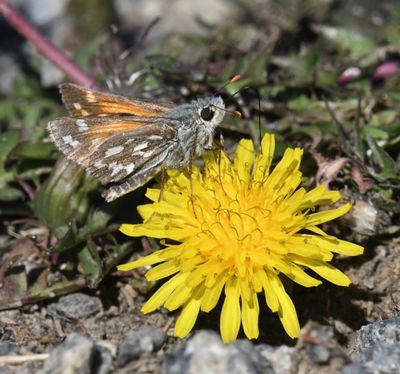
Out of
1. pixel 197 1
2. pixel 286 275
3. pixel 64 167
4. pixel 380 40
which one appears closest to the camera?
pixel 286 275

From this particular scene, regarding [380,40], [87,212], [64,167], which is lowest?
[380,40]

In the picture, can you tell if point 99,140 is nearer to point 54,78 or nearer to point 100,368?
point 100,368

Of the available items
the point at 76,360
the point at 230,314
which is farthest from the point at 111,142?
the point at 76,360

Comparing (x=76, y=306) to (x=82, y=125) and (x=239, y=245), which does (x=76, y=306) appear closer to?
(x=82, y=125)

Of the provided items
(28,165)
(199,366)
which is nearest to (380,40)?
(28,165)

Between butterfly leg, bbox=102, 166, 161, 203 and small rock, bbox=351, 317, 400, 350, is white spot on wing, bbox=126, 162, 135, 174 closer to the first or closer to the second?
butterfly leg, bbox=102, 166, 161, 203
